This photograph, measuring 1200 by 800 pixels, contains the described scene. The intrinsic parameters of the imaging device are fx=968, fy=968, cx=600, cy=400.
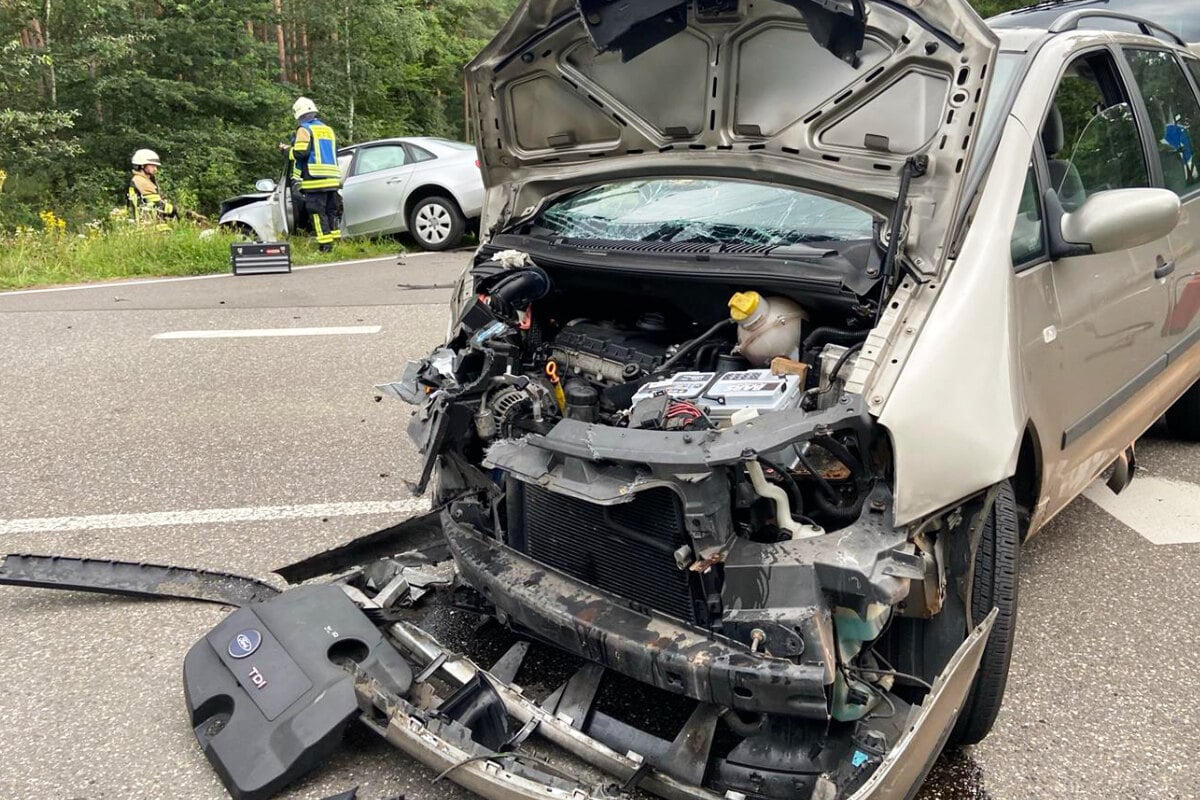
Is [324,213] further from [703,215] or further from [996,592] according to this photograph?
[996,592]

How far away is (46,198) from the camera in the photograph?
642 inches

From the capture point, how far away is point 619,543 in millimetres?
2502

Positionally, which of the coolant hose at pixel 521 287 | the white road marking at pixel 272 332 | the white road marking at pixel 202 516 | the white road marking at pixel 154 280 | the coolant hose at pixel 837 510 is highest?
the coolant hose at pixel 521 287

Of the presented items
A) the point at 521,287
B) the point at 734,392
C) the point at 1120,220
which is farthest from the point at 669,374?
the point at 1120,220

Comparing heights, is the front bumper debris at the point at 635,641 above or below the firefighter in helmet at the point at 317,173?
below

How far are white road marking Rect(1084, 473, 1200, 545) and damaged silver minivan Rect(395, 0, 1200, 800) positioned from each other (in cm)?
43

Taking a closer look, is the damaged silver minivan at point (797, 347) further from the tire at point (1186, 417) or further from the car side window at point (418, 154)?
the car side window at point (418, 154)

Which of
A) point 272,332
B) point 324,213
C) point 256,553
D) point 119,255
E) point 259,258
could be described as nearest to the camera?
point 256,553

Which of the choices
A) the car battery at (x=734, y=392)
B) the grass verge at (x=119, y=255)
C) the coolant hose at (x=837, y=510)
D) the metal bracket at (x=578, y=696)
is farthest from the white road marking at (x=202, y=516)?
the grass verge at (x=119, y=255)

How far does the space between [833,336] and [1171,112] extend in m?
2.28

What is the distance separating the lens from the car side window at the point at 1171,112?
12.1 feet

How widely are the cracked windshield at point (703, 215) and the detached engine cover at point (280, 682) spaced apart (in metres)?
1.52

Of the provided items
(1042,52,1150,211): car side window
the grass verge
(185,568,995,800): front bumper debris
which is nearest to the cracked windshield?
(1042,52,1150,211): car side window

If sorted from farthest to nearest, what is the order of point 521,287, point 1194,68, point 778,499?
point 1194,68 < point 521,287 < point 778,499
